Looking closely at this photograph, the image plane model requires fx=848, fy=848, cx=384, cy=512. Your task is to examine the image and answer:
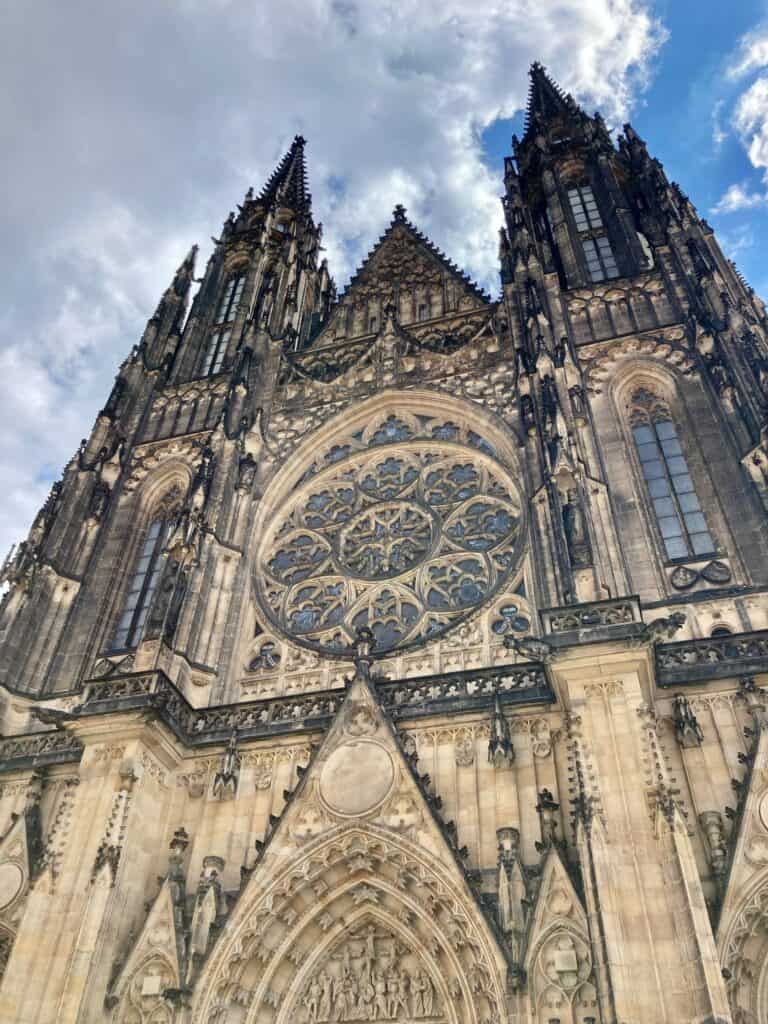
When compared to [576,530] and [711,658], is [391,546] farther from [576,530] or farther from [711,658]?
[711,658]

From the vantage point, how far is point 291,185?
2953cm

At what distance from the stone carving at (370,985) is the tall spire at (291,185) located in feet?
73.9

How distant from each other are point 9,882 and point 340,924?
4.82m

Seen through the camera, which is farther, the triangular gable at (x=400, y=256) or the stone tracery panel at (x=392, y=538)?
the triangular gable at (x=400, y=256)

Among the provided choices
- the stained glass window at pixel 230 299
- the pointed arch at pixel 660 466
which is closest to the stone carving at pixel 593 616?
the pointed arch at pixel 660 466

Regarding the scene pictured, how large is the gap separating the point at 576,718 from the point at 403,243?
642 inches

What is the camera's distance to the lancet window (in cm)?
1969

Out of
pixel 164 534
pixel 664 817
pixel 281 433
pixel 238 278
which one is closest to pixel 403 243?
pixel 238 278

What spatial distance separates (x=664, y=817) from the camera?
9.09m

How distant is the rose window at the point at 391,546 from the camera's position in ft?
46.5

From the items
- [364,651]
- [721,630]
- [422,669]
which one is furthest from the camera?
[422,669]

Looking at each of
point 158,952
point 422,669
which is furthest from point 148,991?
point 422,669

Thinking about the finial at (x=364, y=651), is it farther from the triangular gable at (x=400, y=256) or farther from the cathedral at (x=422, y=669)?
the triangular gable at (x=400, y=256)

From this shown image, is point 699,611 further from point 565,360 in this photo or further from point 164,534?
point 164,534
